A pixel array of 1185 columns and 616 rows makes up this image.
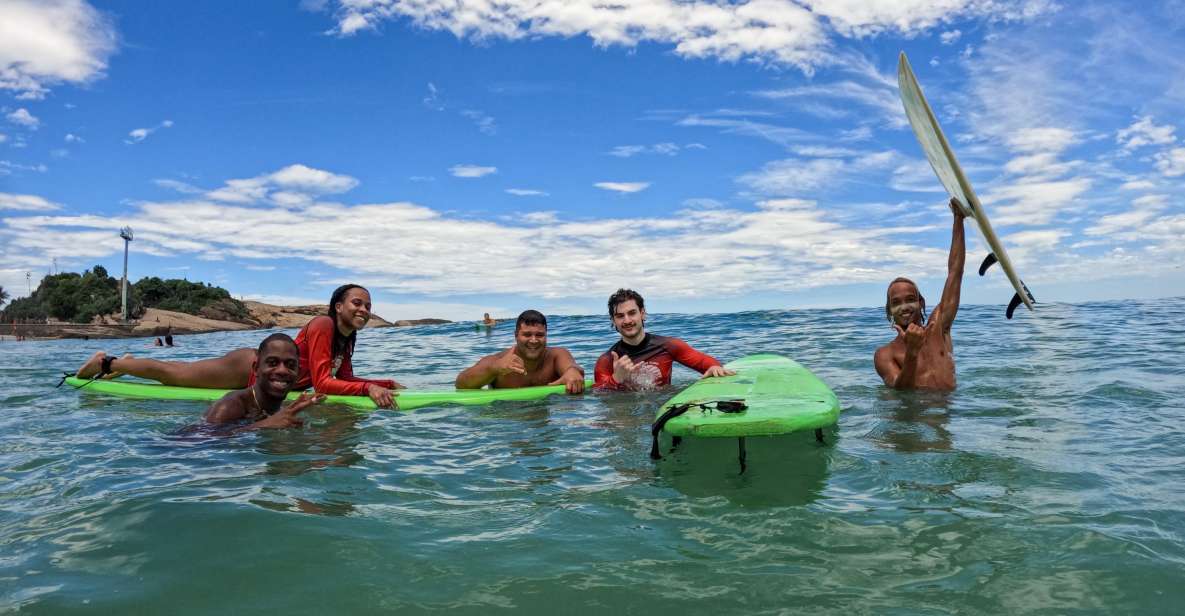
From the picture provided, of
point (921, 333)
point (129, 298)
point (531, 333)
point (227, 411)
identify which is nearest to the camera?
point (227, 411)

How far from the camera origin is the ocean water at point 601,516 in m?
2.54

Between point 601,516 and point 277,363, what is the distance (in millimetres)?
3042

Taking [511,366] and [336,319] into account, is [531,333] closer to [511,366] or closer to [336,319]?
[511,366]

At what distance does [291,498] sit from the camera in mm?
3615

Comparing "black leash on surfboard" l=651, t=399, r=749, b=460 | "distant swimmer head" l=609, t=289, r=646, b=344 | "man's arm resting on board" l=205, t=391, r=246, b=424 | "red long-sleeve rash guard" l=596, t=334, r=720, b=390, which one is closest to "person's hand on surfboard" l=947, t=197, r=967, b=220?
"red long-sleeve rash guard" l=596, t=334, r=720, b=390

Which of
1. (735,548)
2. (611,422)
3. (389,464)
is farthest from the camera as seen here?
(611,422)

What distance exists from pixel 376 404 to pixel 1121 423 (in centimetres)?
606

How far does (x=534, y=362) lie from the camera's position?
7.55 metres

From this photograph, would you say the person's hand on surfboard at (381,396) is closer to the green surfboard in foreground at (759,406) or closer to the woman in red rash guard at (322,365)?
the woman in red rash guard at (322,365)

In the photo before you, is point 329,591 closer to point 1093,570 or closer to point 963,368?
point 1093,570

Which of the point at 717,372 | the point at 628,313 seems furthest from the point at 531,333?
the point at 717,372

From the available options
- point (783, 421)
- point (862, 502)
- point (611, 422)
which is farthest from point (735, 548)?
point (611, 422)

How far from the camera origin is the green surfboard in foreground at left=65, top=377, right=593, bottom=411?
273 inches

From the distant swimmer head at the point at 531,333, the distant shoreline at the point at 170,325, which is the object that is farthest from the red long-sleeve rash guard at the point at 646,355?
the distant shoreline at the point at 170,325
